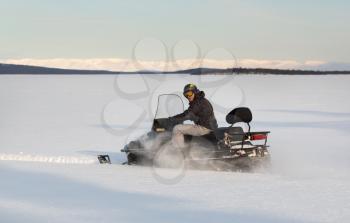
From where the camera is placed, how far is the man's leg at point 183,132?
327 inches


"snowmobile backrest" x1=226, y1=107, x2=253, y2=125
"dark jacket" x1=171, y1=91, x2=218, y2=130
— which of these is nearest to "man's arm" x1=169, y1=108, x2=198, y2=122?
"dark jacket" x1=171, y1=91, x2=218, y2=130

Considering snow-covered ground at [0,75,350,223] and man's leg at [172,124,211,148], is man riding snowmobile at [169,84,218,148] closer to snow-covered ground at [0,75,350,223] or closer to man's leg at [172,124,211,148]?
man's leg at [172,124,211,148]

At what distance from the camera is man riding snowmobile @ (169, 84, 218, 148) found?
27.3 ft

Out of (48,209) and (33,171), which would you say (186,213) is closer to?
(48,209)

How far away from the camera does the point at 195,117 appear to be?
8.46 m

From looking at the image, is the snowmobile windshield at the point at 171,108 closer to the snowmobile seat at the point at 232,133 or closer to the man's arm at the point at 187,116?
the man's arm at the point at 187,116

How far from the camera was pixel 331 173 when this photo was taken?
880 centimetres

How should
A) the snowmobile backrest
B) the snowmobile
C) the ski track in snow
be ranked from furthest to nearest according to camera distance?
the ski track in snow → the snowmobile → the snowmobile backrest

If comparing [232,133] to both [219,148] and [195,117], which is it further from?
[195,117]

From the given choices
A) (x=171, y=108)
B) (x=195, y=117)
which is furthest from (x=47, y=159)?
(x=195, y=117)

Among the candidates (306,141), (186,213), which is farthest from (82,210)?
(306,141)

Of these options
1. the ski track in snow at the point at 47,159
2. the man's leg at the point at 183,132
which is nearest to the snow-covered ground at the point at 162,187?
the ski track in snow at the point at 47,159

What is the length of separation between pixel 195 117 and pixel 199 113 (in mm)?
88

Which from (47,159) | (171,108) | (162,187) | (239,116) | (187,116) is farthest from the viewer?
(47,159)
